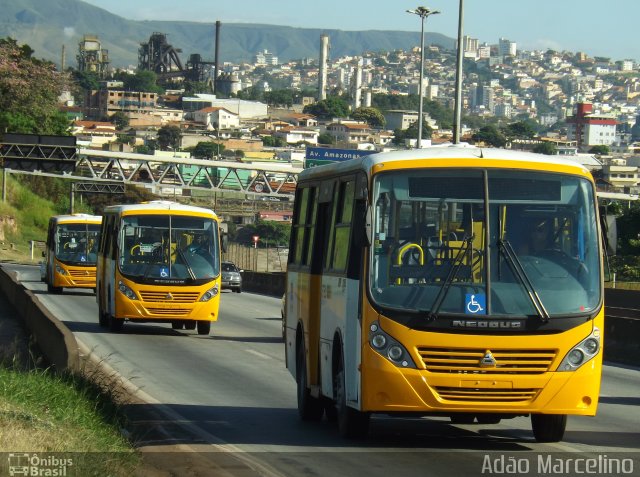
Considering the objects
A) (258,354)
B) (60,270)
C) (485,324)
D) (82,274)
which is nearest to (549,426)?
(485,324)

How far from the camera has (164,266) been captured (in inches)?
1071

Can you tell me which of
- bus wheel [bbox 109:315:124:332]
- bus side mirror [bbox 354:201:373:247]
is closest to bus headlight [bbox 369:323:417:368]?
bus side mirror [bbox 354:201:373:247]

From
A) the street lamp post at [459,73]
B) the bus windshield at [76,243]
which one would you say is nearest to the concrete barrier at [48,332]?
the bus windshield at [76,243]

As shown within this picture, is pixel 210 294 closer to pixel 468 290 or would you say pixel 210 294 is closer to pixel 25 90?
pixel 468 290

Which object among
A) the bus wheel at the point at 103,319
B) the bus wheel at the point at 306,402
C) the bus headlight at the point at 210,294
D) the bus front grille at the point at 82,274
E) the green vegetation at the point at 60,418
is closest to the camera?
the green vegetation at the point at 60,418

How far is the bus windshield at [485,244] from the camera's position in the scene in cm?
1180

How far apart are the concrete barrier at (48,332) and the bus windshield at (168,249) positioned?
204 centimetres

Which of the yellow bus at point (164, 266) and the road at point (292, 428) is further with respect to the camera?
the yellow bus at point (164, 266)

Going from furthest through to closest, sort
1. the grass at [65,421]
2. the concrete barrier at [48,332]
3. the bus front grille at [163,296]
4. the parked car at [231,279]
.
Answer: the parked car at [231,279] → the bus front grille at [163,296] → the concrete barrier at [48,332] → the grass at [65,421]

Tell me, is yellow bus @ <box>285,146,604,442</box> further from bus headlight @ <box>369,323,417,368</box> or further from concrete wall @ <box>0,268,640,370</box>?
concrete wall @ <box>0,268,640,370</box>

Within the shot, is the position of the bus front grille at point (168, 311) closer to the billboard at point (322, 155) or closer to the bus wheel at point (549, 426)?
the bus wheel at point (549, 426)

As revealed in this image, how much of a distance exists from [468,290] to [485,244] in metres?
0.44

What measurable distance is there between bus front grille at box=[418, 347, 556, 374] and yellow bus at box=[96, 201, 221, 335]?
15848 millimetres

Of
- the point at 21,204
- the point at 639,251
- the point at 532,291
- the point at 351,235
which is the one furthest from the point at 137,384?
the point at 21,204
